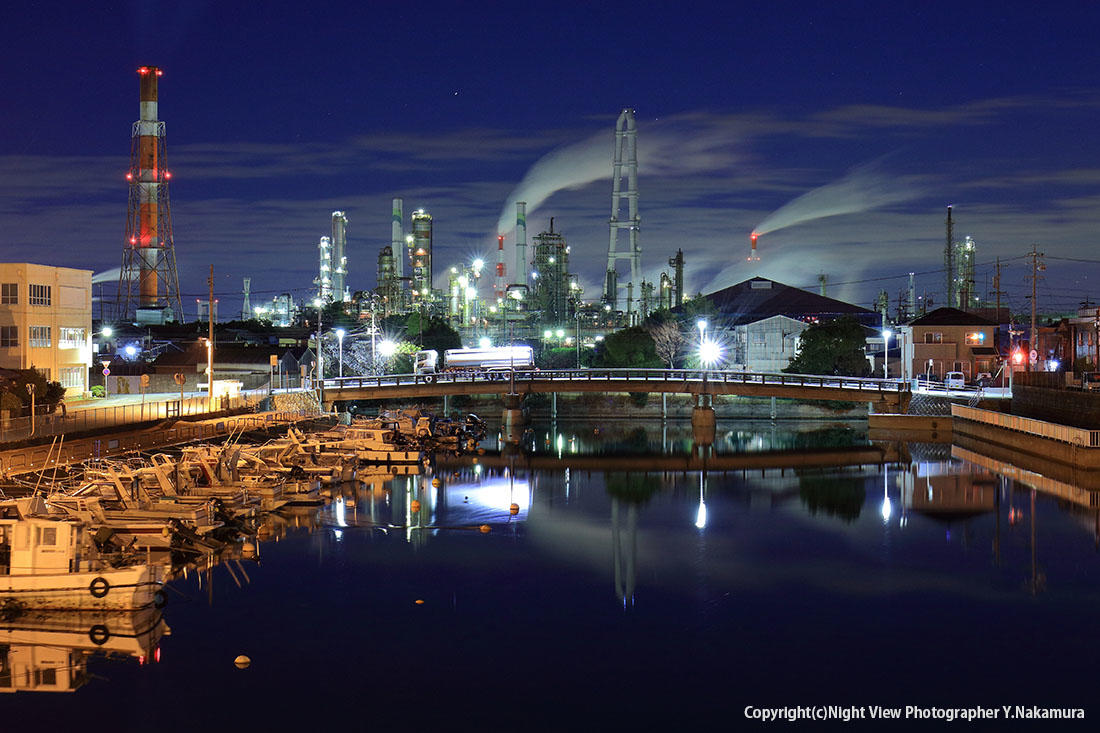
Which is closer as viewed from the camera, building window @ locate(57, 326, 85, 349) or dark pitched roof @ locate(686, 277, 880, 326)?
building window @ locate(57, 326, 85, 349)

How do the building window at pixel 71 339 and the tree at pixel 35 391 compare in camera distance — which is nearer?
the tree at pixel 35 391

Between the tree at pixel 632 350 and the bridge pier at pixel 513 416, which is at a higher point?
the tree at pixel 632 350

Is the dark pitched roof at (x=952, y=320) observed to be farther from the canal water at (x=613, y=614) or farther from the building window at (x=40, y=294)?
the building window at (x=40, y=294)

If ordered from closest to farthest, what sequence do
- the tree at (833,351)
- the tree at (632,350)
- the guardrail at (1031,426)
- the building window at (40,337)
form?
the guardrail at (1031,426)
the building window at (40,337)
the tree at (833,351)
the tree at (632,350)

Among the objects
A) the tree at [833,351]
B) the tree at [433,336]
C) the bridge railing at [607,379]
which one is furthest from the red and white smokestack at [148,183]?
the tree at [833,351]

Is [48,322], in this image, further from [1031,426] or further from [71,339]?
[1031,426]

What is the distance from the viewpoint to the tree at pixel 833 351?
84125 millimetres

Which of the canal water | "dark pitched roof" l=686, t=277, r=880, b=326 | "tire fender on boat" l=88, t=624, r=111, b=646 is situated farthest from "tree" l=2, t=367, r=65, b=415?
"dark pitched roof" l=686, t=277, r=880, b=326

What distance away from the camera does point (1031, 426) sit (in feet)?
171

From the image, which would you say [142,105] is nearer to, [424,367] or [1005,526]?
[424,367]

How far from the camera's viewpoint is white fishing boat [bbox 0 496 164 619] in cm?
2392

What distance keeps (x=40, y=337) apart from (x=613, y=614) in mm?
41279

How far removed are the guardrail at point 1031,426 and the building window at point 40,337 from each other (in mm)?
50747

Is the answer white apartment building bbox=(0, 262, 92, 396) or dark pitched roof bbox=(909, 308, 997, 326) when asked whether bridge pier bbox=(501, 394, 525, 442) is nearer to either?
white apartment building bbox=(0, 262, 92, 396)
